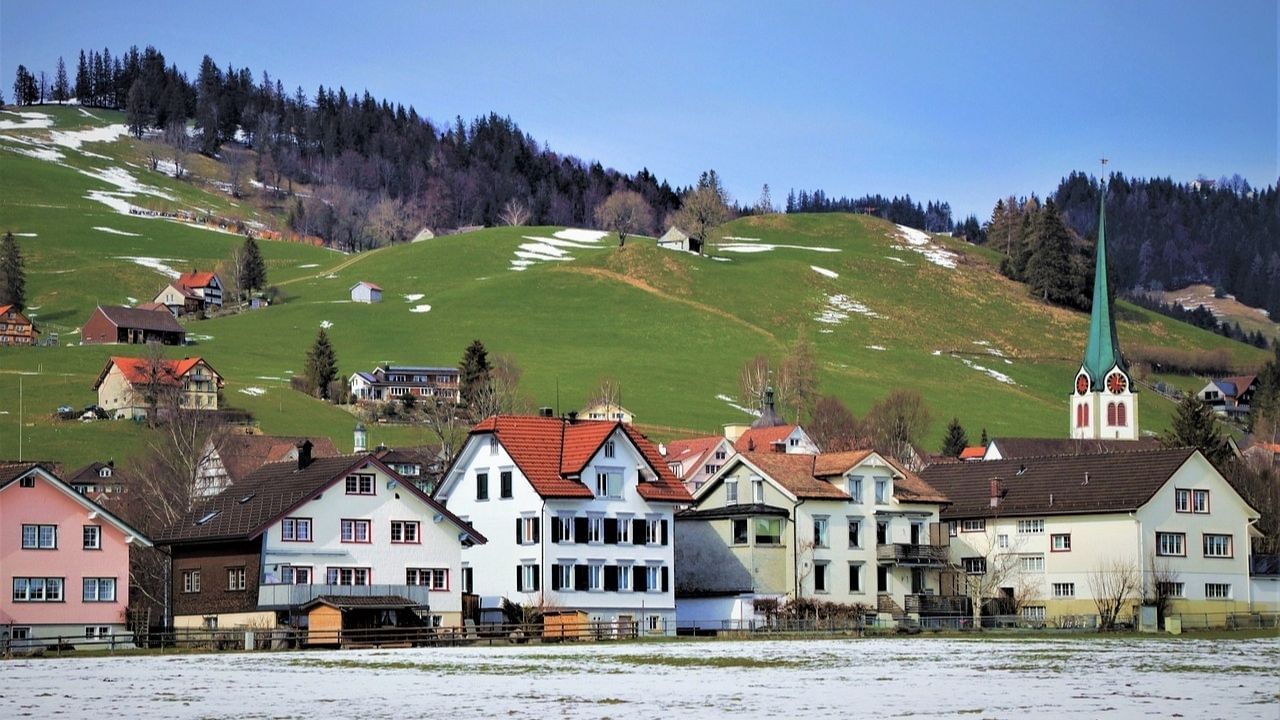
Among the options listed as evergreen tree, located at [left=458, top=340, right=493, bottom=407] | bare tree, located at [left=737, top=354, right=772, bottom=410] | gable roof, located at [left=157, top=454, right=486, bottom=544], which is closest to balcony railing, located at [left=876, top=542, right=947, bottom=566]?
gable roof, located at [left=157, top=454, right=486, bottom=544]

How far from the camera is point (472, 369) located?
550 ft

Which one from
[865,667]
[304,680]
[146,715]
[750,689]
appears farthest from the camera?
[865,667]

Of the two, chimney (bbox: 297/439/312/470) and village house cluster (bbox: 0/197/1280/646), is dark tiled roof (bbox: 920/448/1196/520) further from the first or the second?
chimney (bbox: 297/439/312/470)

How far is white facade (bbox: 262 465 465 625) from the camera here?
2844 inches

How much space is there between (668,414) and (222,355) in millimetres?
51181

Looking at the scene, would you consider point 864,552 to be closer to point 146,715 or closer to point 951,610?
point 951,610

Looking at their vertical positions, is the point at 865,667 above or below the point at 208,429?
below

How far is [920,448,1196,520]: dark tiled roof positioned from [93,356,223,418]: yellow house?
7833cm

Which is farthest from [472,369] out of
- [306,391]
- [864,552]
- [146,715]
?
[146,715]

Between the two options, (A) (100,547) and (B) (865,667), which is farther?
(A) (100,547)

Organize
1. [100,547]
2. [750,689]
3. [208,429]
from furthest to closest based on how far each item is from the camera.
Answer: [208,429] → [100,547] → [750,689]

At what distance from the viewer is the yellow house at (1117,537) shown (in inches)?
3322

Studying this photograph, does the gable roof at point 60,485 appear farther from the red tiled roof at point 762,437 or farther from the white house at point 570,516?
the red tiled roof at point 762,437

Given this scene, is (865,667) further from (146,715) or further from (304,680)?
(146,715)
